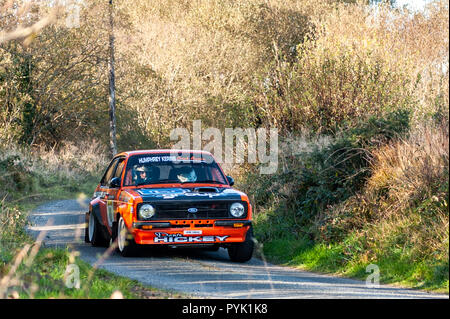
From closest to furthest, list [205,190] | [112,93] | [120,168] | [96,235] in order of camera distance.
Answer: [205,190]
[120,168]
[96,235]
[112,93]

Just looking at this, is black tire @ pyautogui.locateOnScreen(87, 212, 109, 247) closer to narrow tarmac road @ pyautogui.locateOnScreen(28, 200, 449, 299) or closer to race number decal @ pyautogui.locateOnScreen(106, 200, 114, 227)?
narrow tarmac road @ pyautogui.locateOnScreen(28, 200, 449, 299)

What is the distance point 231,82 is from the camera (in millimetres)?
40344

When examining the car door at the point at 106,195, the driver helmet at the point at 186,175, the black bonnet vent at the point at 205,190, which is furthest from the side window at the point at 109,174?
the black bonnet vent at the point at 205,190

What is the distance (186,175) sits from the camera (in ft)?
42.9

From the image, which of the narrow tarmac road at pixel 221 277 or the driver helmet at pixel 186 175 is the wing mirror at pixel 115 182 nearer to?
the driver helmet at pixel 186 175

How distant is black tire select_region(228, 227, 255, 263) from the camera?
39.2 feet

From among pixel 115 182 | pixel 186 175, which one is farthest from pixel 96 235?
pixel 186 175

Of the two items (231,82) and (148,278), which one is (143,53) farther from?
(148,278)

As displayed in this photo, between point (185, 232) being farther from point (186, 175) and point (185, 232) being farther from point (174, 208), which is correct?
point (186, 175)

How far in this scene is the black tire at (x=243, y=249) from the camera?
39.2 feet

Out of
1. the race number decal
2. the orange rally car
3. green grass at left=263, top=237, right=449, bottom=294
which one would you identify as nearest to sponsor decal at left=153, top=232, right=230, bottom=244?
the orange rally car

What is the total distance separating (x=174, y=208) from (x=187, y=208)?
20 centimetres

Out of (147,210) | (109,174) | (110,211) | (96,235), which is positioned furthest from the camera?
(109,174)

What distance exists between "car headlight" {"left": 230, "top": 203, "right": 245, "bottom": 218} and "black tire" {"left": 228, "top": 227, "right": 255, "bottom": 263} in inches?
12.4
